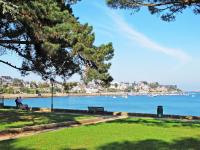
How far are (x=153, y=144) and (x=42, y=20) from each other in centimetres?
1001

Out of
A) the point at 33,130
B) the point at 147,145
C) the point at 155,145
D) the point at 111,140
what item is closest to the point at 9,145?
the point at 111,140

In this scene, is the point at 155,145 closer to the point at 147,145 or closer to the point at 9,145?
the point at 147,145

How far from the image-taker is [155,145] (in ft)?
47.7

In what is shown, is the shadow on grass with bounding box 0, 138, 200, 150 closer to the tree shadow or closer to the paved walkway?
the tree shadow

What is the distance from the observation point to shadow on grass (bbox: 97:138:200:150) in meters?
13.9

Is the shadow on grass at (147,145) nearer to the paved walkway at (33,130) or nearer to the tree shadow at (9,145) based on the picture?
the tree shadow at (9,145)

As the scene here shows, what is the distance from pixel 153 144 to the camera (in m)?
14.8

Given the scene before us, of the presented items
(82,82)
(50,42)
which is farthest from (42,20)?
(82,82)

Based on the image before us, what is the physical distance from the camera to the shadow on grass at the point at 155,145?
13.9 m

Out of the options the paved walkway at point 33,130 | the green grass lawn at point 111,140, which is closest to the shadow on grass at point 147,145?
the green grass lawn at point 111,140

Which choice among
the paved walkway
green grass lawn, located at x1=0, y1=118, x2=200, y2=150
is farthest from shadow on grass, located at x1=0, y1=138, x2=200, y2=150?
the paved walkway

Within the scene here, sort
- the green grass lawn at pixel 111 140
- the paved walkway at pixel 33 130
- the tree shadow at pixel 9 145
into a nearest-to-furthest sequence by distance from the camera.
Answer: the tree shadow at pixel 9 145 < the green grass lawn at pixel 111 140 < the paved walkway at pixel 33 130

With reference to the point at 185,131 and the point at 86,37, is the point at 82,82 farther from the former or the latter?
the point at 185,131

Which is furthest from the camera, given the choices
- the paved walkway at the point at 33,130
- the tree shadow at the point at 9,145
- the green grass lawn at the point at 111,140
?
the paved walkway at the point at 33,130
